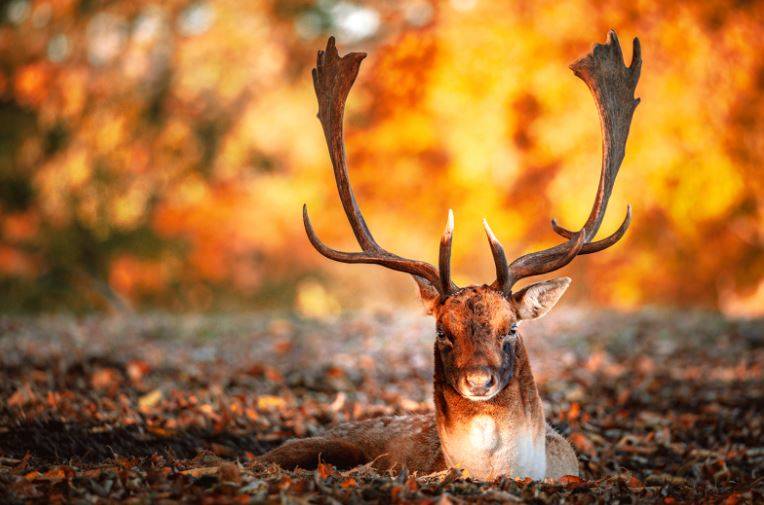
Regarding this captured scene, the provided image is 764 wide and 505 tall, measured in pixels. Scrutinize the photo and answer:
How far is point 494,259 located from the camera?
14.3ft

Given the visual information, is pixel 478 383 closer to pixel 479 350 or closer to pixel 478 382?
pixel 478 382

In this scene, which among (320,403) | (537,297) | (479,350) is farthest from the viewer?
(320,403)

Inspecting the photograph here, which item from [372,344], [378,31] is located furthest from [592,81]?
[378,31]

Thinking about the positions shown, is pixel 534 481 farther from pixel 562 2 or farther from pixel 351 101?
pixel 351 101

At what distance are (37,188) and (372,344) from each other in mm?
8564

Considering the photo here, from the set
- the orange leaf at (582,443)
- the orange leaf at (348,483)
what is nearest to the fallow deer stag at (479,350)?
the orange leaf at (348,483)

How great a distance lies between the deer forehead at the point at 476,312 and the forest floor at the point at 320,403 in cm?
75

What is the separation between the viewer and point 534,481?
4.21 metres

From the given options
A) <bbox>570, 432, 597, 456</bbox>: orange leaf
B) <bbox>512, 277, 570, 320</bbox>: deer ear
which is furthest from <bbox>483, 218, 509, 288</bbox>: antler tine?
<bbox>570, 432, 597, 456</bbox>: orange leaf

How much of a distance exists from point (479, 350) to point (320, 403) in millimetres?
2981

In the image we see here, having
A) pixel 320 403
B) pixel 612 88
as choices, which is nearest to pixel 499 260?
pixel 612 88

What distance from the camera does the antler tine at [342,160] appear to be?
4806mm

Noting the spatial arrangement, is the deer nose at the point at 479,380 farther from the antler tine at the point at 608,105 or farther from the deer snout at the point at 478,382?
the antler tine at the point at 608,105

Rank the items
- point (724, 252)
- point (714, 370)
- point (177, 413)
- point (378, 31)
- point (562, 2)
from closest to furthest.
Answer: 1. point (177, 413)
2. point (714, 370)
3. point (562, 2)
4. point (378, 31)
5. point (724, 252)
